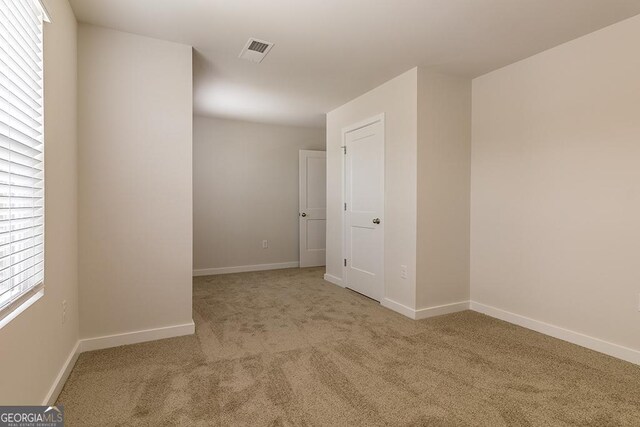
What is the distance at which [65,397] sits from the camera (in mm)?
1916

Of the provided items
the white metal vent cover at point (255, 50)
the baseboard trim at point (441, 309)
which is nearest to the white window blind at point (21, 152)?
the white metal vent cover at point (255, 50)

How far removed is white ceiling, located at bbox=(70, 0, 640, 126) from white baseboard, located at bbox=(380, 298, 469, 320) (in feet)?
7.75

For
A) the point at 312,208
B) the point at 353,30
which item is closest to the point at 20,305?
the point at 353,30

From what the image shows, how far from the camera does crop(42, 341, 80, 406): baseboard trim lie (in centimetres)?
179

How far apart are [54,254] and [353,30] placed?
252 centimetres

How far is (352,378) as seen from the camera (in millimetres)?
2137

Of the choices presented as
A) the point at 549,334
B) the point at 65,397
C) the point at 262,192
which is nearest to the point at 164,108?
the point at 65,397

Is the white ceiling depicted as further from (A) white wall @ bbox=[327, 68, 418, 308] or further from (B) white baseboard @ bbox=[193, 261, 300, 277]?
(B) white baseboard @ bbox=[193, 261, 300, 277]

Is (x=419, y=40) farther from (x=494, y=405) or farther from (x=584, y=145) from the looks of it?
(x=494, y=405)

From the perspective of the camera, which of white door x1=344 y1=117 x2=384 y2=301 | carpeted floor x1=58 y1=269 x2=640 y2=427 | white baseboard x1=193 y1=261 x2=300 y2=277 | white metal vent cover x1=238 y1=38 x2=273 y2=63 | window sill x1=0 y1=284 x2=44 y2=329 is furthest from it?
white baseboard x1=193 y1=261 x2=300 y2=277

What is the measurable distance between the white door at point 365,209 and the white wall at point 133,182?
2029 millimetres

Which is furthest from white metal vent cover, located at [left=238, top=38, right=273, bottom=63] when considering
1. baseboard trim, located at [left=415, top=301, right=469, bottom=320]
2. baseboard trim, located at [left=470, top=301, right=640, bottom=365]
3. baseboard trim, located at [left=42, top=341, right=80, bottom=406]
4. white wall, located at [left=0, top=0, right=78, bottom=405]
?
baseboard trim, located at [left=470, top=301, right=640, bottom=365]

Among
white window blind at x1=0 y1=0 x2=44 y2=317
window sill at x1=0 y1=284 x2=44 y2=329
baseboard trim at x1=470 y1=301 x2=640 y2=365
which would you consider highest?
white window blind at x1=0 y1=0 x2=44 y2=317

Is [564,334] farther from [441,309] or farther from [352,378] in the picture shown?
[352,378]
